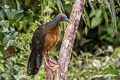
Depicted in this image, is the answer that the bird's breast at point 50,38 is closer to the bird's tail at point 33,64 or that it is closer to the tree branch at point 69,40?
the bird's tail at point 33,64

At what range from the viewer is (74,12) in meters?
2.73

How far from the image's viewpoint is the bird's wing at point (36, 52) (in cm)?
305

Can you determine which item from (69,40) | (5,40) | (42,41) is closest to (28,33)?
(42,41)

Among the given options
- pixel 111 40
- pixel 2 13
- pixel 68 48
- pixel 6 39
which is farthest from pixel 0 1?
pixel 111 40

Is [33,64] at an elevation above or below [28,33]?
below

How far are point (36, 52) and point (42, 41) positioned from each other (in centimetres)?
14

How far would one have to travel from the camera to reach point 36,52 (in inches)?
122

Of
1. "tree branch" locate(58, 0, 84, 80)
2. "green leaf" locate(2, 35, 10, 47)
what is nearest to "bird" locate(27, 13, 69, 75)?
"green leaf" locate(2, 35, 10, 47)

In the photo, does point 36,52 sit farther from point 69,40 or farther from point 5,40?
point 69,40

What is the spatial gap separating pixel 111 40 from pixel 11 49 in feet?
12.1

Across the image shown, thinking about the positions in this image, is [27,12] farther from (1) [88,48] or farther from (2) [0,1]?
(1) [88,48]

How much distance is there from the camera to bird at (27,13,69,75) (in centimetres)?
306

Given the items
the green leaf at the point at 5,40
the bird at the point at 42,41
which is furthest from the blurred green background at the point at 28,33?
the bird at the point at 42,41

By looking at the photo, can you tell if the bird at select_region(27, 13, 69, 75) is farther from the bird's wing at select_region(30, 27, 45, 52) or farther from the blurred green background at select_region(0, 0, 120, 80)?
the blurred green background at select_region(0, 0, 120, 80)
